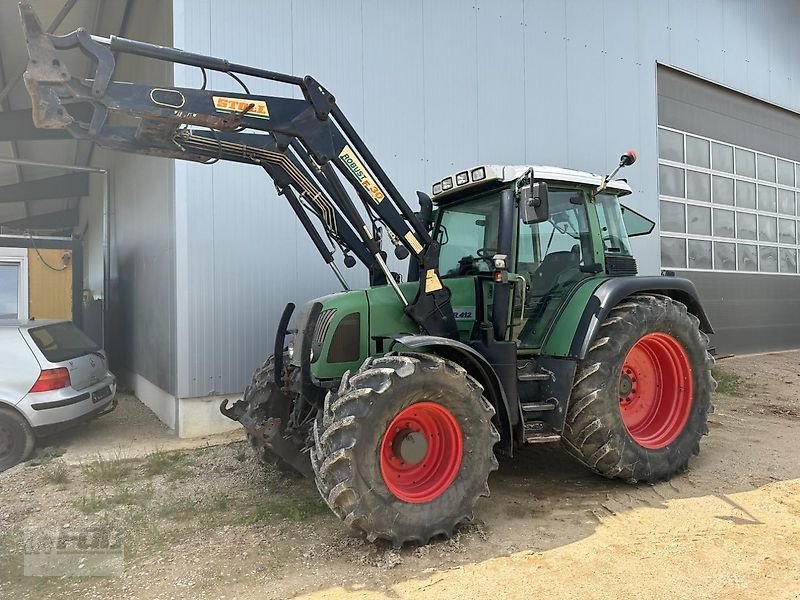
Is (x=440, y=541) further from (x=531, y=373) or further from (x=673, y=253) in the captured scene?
(x=673, y=253)

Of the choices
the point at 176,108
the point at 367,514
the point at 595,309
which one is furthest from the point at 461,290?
the point at 176,108

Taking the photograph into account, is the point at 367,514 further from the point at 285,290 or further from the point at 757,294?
the point at 757,294

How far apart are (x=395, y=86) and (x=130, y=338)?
6380mm

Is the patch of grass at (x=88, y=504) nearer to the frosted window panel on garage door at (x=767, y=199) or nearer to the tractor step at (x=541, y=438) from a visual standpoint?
the tractor step at (x=541, y=438)

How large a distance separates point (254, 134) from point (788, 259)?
1410cm

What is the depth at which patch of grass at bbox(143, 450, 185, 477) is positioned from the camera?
561cm

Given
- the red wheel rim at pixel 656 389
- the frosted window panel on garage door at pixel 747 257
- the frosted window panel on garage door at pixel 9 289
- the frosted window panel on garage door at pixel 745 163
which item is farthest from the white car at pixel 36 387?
the frosted window panel on garage door at pixel 745 163

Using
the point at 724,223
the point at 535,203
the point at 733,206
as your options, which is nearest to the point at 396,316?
the point at 535,203

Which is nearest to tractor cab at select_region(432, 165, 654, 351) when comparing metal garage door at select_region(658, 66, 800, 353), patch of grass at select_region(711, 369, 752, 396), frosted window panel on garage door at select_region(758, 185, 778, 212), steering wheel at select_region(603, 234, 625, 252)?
steering wheel at select_region(603, 234, 625, 252)

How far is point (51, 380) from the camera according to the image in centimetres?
626

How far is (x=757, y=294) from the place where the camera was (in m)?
13.0

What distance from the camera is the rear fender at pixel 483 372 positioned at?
4.07 m

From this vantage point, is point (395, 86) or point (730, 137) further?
point (730, 137)

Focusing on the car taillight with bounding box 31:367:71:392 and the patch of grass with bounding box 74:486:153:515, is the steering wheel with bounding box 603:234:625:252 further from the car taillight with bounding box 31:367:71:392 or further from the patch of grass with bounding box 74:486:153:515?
the car taillight with bounding box 31:367:71:392
